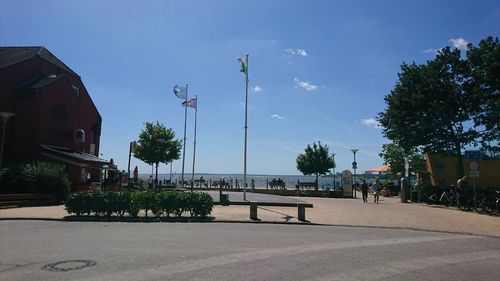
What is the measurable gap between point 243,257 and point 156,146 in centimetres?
3928

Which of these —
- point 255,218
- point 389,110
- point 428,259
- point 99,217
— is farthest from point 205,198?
point 389,110

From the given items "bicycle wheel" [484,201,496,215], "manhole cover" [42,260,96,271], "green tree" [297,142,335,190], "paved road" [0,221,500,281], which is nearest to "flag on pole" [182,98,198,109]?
"green tree" [297,142,335,190]

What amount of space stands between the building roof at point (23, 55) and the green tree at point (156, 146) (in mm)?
10353

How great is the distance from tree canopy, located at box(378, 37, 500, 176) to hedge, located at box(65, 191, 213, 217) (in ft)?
63.6

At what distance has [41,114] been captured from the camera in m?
30.4

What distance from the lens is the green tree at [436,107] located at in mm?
29516

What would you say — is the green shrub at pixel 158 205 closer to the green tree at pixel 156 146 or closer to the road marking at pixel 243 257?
the road marking at pixel 243 257

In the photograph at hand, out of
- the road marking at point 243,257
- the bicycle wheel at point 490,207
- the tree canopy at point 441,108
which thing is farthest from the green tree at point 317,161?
the road marking at point 243,257

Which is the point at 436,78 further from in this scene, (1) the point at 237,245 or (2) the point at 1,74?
(2) the point at 1,74

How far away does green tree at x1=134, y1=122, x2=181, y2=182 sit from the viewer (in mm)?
46719

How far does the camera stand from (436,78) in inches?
1186

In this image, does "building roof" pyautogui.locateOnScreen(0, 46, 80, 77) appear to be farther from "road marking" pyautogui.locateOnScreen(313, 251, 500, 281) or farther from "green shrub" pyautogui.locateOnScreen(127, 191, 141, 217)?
"road marking" pyautogui.locateOnScreen(313, 251, 500, 281)

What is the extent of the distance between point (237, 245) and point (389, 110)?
24806 millimetres

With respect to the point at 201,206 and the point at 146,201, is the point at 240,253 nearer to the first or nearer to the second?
the point at 201,206
